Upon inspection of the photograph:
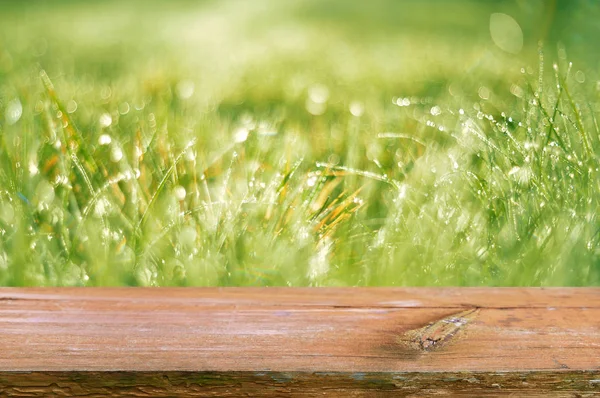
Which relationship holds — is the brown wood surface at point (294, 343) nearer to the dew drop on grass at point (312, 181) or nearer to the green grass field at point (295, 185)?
the green grass field at point (295, 185)

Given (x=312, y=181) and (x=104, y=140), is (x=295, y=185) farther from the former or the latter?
(x=104, y=140)

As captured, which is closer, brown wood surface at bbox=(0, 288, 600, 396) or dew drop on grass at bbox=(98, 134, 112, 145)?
brown wood surface at bbox=(0, 288, 600, 396)

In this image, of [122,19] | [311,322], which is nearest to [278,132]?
[311,322]

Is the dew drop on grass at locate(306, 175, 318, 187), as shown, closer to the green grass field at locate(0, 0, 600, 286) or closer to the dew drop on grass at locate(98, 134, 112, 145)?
the green grass field at locate(0, 0, 600, 286)

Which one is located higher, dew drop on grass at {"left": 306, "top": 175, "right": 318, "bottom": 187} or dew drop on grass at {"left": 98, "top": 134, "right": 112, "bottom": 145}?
dew drop on grass at {"left": 98, "top": 134, "right": 112, "bottom": 145}

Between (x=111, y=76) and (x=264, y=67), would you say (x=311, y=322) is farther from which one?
(x=264, y=67)

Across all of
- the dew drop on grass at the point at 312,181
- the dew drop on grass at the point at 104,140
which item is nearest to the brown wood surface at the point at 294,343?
the dew drop on grass at the point at 312,181

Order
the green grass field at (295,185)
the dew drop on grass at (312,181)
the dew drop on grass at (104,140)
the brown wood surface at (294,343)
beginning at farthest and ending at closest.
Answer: the dew drop on grass at (104,140) → the dew drop on grass at (312,181) → the green grass field at (295,185) → the brown wood surface at (294,343)

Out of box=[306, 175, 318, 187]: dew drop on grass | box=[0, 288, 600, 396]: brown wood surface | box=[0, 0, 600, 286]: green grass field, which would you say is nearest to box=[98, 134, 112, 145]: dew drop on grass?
box=[0, 0, 600, 286]: green grass field

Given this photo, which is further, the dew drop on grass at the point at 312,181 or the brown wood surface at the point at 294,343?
the dew drop on grass at the point at 312,181
